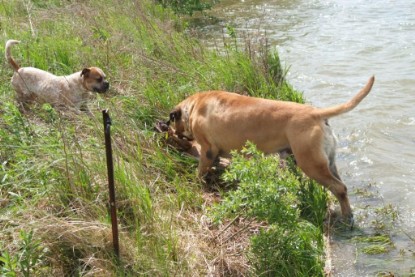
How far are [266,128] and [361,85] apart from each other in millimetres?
4009

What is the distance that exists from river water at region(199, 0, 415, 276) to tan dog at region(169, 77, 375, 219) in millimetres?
557

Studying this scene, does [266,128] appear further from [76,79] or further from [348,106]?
[76,79]

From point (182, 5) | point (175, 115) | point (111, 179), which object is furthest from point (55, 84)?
point (182, 5)

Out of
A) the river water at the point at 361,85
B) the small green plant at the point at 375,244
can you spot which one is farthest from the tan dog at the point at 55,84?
the small green plant at the point at 375,244

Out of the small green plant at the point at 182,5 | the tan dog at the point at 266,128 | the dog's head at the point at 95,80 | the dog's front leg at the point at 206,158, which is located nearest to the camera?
the tan dog at the point at 266,128

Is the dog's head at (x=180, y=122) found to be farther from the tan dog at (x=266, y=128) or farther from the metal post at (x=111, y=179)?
the metal post at (x=111, y=179)

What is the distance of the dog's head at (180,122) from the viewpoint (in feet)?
19.2

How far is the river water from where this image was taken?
4.50m

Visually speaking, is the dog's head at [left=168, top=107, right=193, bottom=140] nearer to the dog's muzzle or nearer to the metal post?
the dog's muzzle

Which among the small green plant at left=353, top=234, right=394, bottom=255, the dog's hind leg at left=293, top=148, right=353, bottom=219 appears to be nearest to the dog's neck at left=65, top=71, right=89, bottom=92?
the dog's hind leg at left=293, top=148, right=353, bottom=219

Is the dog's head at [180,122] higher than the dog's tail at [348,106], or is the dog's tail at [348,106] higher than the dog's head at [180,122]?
the dog's tail at [348,106]

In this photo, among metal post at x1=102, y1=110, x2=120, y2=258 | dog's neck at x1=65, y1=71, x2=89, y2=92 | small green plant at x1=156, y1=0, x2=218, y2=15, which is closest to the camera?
metal post at x1=102, y1=110, x2=120, y2=258

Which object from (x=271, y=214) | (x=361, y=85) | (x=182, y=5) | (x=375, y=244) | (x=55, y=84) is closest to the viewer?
(x=271, y=214)

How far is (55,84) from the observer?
7.16 metres
